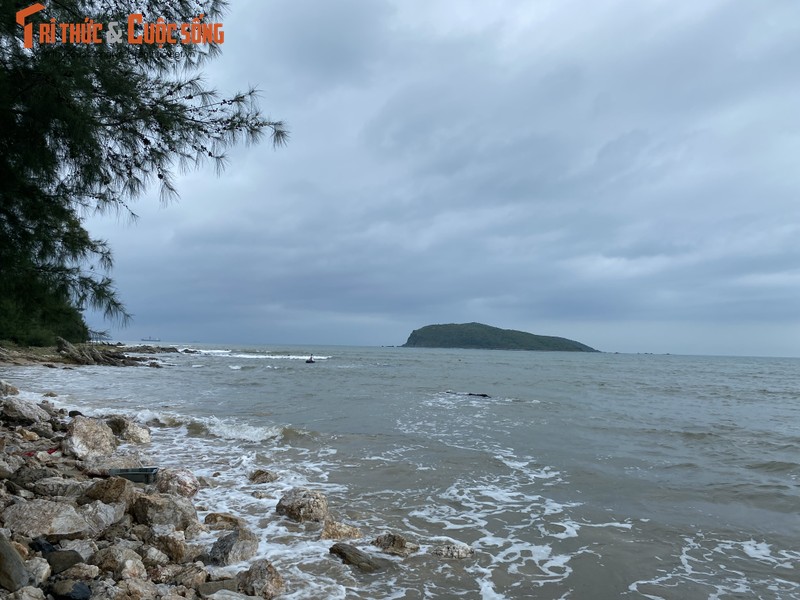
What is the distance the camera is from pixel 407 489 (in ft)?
27.6

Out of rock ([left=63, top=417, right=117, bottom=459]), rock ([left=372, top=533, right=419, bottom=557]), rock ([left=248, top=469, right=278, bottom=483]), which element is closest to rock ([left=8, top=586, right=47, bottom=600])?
rock ([left=372, top=533, right=419, bottom=557])

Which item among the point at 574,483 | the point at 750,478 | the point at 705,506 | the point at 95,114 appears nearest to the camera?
the point at 95,114

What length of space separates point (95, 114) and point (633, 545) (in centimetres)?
749

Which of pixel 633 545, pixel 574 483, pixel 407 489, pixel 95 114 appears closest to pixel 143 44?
pixel 95 114

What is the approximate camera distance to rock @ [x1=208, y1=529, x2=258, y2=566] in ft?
16.5

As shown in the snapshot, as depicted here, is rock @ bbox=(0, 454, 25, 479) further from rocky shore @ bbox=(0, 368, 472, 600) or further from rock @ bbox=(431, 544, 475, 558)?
rock @ bbox=(431, 544, 475, 558)

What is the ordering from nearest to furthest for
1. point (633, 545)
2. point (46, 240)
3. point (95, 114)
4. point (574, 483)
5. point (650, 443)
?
point (95, 114) → point (46, 240) → point (633, 545) → point (574, 483) → point (650, 443)

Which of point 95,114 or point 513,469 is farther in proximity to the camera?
point 513,469

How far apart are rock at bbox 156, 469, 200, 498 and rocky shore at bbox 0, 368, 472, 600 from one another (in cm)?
2

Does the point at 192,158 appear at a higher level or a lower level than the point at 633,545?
higher

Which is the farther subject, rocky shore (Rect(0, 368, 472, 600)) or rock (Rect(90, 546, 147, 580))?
rock (Rect(90, 546, 147, 580))

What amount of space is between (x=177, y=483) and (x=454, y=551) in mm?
4229

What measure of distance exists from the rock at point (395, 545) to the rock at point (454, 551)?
26cm

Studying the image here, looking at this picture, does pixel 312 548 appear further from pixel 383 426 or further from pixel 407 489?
pixel 383 426
